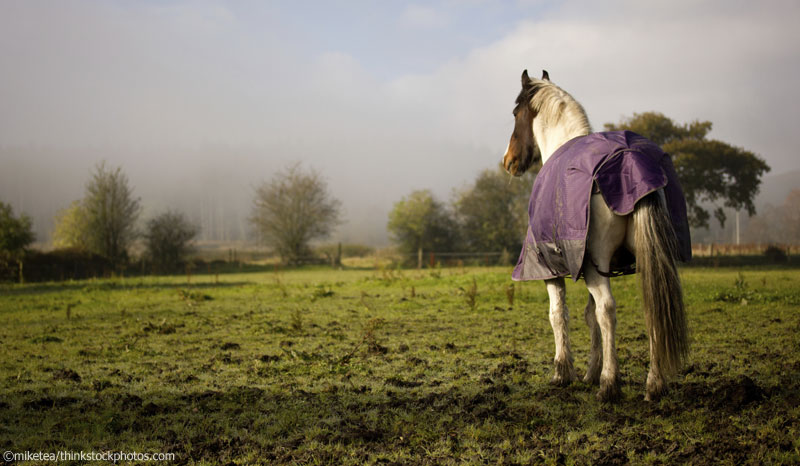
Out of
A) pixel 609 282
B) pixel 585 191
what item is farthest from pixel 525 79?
pixel 609 282

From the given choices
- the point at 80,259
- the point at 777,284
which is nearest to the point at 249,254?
the point at 80,259

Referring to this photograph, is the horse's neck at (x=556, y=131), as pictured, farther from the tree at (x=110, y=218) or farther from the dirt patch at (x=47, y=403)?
the tree at (x=110, y=218)

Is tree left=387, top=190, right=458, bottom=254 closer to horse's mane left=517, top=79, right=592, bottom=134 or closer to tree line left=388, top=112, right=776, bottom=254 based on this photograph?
tree line left=388, top=112, right=776, bottom=254

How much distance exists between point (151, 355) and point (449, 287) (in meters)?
9.68

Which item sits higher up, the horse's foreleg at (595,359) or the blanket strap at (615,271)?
the blanket strap at (615,271)

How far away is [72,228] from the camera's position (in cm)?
3397

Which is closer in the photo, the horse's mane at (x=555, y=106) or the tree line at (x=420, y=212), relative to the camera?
the horse's mane at (x=555, y=106)

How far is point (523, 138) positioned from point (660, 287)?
206 cm

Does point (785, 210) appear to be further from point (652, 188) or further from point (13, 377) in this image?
point (13, 377)

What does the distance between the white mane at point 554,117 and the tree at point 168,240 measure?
33.4 m

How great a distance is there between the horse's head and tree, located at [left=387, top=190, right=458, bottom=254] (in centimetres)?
3057

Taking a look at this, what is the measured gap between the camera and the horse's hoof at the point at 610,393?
3.67m

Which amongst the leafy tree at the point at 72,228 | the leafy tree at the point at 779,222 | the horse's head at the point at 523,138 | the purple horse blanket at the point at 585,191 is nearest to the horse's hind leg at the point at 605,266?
the purple horse blanket at the point at 585,191

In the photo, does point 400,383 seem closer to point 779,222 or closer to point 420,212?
point 420,212
